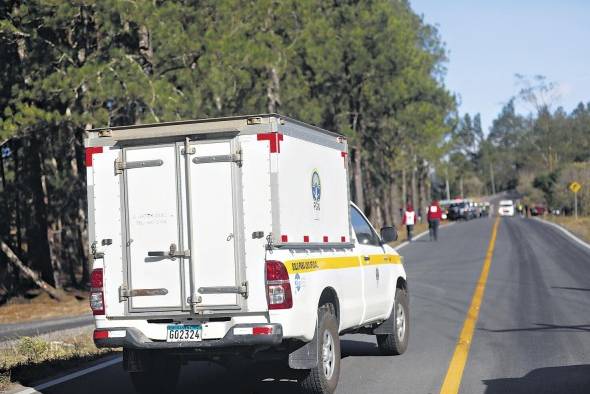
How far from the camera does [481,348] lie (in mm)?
12008

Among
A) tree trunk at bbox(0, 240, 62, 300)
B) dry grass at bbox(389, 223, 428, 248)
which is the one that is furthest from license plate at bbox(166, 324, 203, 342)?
dry grass at bbox(389, 223, 428, 248)

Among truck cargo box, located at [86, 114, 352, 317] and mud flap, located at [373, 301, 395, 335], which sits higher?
truck cargo box, located at [86, 114, 352, 317]

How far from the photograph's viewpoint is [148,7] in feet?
79.5

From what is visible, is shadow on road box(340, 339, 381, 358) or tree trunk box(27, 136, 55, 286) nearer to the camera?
shadow on road box(340, 339, 381, 358)

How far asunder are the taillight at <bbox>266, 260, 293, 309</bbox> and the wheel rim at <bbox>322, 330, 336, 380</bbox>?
1002 millimetres

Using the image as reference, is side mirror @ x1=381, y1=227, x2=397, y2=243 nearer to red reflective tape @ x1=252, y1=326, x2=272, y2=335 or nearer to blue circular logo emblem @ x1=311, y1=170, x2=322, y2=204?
blue circular logo emblem @ x1=311, y1=170, x2=322, y2=204

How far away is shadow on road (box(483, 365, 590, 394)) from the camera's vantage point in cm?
901

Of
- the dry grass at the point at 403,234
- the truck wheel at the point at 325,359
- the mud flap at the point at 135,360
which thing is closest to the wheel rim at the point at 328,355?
the truck wheel at the point at 325,359

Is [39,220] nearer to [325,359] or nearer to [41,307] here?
[41,307]

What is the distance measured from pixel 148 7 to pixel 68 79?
272 centimetres

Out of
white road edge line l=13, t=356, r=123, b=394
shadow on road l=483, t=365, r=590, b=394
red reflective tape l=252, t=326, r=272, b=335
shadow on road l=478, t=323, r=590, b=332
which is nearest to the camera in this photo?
red reflective tape l=252, t=326, r=272, b=335

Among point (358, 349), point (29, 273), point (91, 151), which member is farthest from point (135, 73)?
point (91, 151)

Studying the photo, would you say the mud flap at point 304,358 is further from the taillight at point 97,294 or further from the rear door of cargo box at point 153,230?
the taillight at point 97,294

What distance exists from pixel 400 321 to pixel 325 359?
10.4 feet
